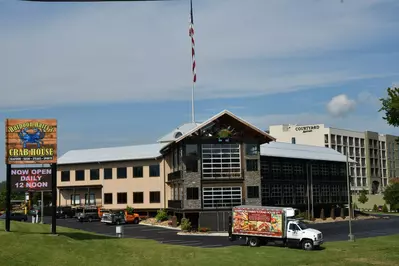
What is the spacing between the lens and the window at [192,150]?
62969 millimetres

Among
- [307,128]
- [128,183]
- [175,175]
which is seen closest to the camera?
[175,175]

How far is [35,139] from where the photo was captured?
38.3 m

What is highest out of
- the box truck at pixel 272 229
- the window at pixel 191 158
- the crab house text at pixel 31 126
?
the crab house text at pixel 31 126

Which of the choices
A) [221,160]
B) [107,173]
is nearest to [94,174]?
[107,173]

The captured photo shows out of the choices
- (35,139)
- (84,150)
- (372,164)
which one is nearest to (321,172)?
(84,150)

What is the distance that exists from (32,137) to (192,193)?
27460 mm

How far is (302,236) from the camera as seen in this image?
1553 inches

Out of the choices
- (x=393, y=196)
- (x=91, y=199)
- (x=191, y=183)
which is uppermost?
(x=191, y=183)

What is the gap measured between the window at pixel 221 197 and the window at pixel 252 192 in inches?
54.0

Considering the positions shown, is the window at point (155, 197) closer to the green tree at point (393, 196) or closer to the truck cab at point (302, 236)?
the truck cab at point (302, 236)

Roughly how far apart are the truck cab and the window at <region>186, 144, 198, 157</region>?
24.1 metres

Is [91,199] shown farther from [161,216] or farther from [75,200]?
[161,216]

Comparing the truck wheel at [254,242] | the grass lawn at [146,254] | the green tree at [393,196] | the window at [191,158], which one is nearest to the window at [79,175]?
the window at [191,158]

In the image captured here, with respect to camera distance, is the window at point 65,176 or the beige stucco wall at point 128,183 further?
the window at point 65,176
